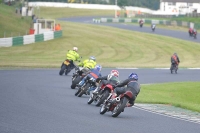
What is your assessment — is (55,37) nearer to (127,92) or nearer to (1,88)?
(1,88)

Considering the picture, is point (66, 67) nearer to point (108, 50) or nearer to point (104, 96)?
point (104, 96)

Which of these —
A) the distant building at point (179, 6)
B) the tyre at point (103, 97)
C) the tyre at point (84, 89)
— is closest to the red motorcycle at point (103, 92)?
the tyre at point (103, 97)

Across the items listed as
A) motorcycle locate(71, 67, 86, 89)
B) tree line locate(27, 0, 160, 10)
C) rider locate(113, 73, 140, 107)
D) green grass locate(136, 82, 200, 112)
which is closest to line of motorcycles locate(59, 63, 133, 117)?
rider locate(113, 73, 140, 107)

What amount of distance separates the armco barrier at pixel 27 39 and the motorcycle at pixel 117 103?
106ft

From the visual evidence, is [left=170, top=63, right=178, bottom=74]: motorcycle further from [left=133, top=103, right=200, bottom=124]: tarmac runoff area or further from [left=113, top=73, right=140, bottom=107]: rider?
[left=113, top=73, right=140, bottom=107]: rider

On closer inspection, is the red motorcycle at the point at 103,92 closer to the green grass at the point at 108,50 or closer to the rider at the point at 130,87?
the rider at the point at 130,87

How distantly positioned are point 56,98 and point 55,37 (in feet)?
128

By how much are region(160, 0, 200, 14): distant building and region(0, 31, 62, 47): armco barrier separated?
3007 inches

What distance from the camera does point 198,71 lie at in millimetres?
40938

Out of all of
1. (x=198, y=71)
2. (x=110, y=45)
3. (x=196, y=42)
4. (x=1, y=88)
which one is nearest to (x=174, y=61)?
(x=198, y=71)

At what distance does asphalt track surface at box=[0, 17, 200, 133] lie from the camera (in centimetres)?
1428

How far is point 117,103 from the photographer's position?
17.1 metres

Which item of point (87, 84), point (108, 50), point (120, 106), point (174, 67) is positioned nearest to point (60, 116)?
point (120, 106)

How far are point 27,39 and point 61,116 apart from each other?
37.4 metres
